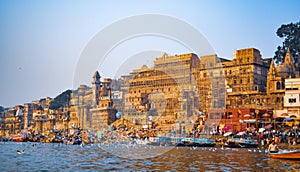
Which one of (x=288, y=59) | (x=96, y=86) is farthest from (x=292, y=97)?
(x=96, y=86)

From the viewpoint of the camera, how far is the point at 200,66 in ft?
241

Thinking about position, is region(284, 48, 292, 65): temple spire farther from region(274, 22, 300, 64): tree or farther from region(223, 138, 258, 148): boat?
region(223, 138, 258, 148): boat

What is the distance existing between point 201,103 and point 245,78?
8.18 meters

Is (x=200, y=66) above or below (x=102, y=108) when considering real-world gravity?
above

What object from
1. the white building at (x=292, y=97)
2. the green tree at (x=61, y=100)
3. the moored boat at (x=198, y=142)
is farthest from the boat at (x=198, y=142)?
the green tree at (x=61, y=100)

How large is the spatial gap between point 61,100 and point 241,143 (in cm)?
7758

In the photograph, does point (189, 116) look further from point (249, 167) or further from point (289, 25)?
point (249, 167)

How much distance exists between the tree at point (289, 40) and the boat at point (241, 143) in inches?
1205

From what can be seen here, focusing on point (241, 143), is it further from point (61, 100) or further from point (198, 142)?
point (61, 100)

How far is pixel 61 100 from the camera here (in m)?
115

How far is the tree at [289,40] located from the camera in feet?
235

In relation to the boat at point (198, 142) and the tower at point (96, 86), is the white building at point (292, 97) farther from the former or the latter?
the tower at point (96, 86)

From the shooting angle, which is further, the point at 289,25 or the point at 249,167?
the point at 289,25

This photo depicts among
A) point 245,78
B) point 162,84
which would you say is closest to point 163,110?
point 162,84
